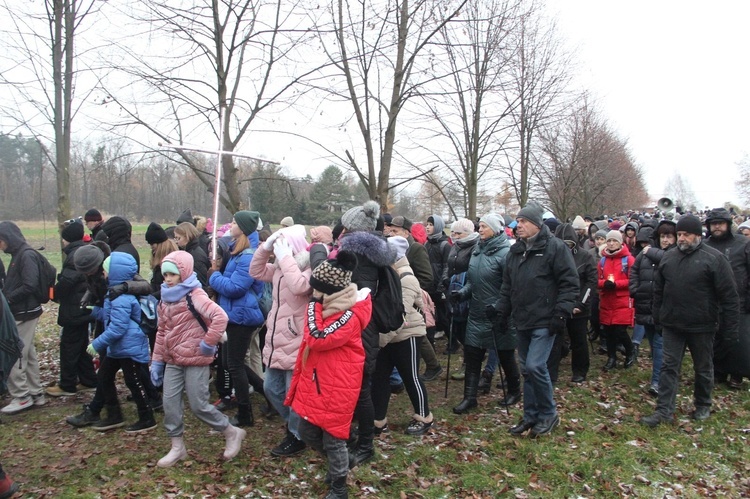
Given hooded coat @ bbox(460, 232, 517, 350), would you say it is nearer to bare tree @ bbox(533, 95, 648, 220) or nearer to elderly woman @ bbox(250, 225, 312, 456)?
elderly woman @ bbox(250, 225, 312, 456)

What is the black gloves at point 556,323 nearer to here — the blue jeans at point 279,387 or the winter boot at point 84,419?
the blue jeans at point 279,387

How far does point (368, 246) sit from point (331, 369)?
3.62ft

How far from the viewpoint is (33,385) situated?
628 cm

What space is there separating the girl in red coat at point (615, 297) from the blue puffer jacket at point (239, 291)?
5.20m

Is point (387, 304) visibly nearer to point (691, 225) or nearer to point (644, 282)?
point (691, 225)

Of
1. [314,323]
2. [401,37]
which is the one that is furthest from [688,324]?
[401,37]

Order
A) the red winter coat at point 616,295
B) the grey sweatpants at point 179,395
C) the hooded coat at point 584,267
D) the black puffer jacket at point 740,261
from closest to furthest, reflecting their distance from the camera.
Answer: the grey sweatpants at point 179,395 < the black puffer jacket at point 740,261 < the hooded coat at point 584,267 < the red winter coat at point 616,295

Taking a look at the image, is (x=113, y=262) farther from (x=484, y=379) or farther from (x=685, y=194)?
(x=685, y=194)

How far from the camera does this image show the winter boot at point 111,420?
538cm

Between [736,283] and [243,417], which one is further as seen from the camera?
[736,283]

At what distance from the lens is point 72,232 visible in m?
6.44

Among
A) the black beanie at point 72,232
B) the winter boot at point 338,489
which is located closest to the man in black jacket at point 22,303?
the black beanie at point 72,232

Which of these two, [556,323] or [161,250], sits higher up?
[161,250]

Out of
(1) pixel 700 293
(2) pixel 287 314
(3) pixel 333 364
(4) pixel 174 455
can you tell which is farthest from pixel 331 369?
(1) pixel 700 293
